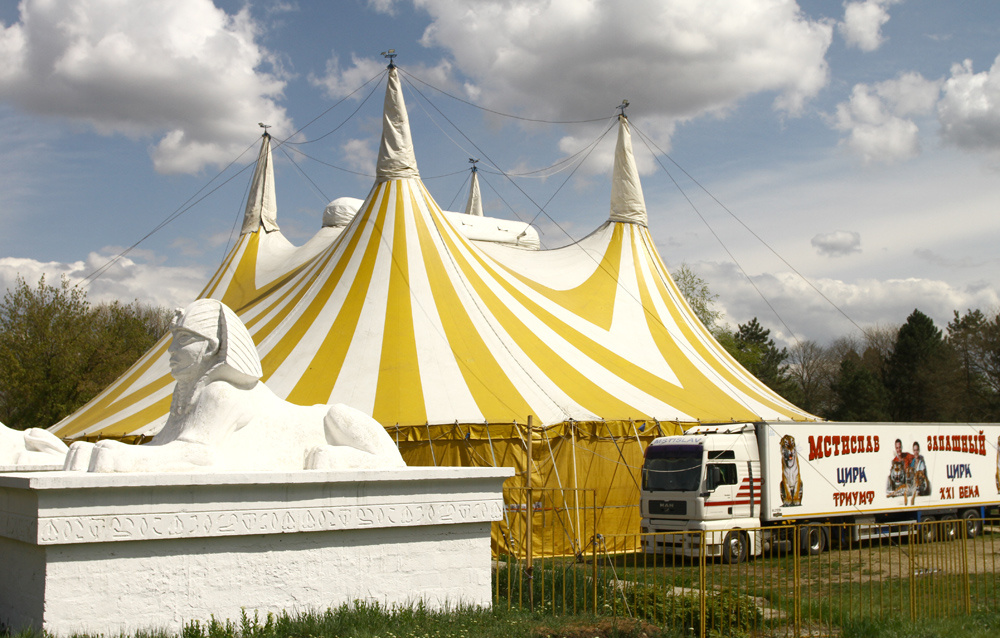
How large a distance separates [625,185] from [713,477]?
8072 millimetres

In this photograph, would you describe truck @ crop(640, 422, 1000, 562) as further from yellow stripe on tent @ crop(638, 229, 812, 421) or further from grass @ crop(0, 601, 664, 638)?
grass @ crop(0, 601, 664, 638)

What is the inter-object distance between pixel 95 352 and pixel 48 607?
20046mm

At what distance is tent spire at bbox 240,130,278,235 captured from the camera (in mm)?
18870

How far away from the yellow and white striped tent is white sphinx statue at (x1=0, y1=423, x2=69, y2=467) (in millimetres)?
4519

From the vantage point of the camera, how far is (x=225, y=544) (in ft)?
14.1

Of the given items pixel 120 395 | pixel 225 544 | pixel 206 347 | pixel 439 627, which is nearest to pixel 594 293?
pixel 120 395

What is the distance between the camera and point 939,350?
3322 cm

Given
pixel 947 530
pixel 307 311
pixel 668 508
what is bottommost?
pixel 947 530

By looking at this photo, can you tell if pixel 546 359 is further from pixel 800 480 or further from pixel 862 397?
pixel 862 397

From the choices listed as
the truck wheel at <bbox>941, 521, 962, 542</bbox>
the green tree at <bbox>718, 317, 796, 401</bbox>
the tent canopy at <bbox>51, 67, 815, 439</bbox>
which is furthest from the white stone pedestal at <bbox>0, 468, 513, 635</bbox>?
the green tree at <bbox>718, 317, 796, 401</bbox>

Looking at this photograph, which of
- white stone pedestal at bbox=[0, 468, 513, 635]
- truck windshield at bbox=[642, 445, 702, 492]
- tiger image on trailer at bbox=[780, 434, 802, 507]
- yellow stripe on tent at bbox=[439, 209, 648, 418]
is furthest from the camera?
yellow stripe on tent at bbox=[439, 209, 648, 418]

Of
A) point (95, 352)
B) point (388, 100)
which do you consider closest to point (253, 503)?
point (388, 100)

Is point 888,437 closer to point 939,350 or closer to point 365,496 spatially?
point 365,496

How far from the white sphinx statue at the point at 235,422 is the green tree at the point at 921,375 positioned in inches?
1294
